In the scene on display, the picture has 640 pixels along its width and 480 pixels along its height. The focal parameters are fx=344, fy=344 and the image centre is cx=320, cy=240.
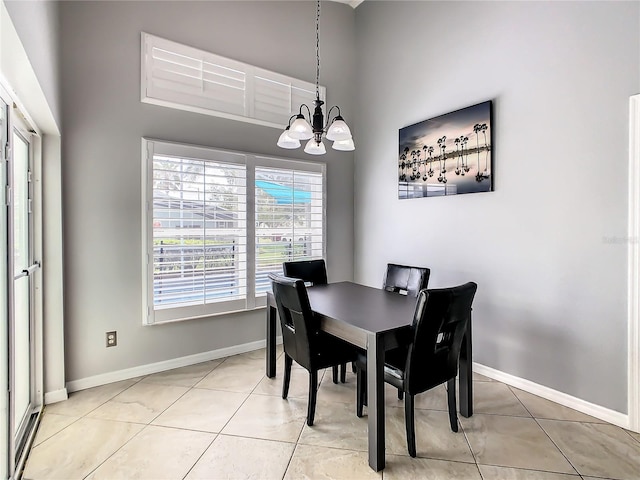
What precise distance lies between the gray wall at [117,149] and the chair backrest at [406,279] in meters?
1.55

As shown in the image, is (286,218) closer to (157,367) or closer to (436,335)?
(157,367)

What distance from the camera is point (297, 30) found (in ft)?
12.1

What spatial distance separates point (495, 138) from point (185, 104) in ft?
8.71

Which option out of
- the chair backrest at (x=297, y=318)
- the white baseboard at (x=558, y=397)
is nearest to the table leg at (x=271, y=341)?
the chair backrest at (x=297, y=318)

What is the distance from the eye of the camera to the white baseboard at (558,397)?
7.19 feet

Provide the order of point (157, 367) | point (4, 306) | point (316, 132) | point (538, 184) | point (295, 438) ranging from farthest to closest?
point (157, 367), point (538, 184), point (316, 132), point (295, 438), point (4, 306)

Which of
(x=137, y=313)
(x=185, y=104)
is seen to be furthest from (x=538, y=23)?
(x=137, y=313)

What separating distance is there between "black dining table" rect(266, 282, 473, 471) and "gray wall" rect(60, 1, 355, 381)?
1109mm

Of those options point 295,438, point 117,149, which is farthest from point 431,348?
point 117,149

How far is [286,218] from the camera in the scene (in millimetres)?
3646

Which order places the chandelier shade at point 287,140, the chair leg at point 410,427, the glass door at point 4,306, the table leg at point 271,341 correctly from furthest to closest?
the table leg at point 271,341, the chandelier shade at point 287,140, the chair leg at point 410,427, the glass door at point 4,306

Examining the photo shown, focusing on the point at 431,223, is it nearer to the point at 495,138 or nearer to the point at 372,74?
the point at 495,138

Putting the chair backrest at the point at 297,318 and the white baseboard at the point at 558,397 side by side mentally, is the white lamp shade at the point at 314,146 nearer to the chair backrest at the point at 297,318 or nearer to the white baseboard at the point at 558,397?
the chair backrest at the point at 297,318

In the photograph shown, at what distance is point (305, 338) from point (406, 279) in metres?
1.13
